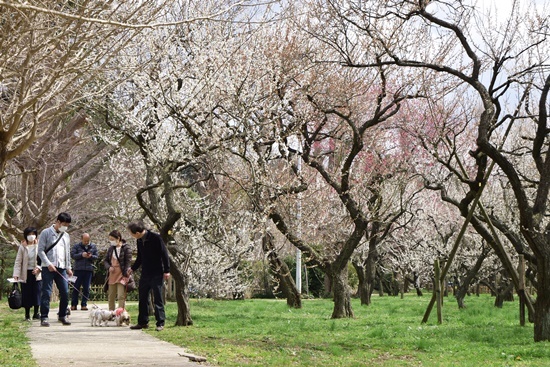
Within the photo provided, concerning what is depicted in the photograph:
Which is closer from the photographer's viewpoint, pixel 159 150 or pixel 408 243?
pixel 159 150

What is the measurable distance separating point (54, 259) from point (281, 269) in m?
8.21

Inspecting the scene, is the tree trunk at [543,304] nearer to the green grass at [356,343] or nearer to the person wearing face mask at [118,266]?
the green grass at [356,343]

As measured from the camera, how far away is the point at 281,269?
20781mm

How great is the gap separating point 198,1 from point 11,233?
37.3 feet

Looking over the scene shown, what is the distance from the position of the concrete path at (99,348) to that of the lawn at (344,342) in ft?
0.89

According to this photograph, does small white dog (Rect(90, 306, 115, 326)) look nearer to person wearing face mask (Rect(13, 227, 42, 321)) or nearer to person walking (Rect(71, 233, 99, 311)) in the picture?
person wearing face mask (Rect(13, 227, 42, 321))

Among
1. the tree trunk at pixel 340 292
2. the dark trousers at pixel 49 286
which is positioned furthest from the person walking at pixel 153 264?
the tree trunk at pixel 340 292

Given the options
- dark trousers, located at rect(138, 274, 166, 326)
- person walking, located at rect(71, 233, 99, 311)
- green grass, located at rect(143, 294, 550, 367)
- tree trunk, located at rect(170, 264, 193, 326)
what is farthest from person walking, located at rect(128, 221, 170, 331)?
person walking, located at rect(71, 233, 99, 311)

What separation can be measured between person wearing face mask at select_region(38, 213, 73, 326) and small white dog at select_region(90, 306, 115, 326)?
20.8 inches

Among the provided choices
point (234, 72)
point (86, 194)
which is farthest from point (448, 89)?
point (86, 194)

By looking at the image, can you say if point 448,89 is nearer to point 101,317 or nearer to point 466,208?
point 466,208

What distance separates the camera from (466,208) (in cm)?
1475

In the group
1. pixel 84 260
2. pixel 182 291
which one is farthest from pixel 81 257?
pixel 182 291

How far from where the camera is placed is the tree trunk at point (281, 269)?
19.9 meters
